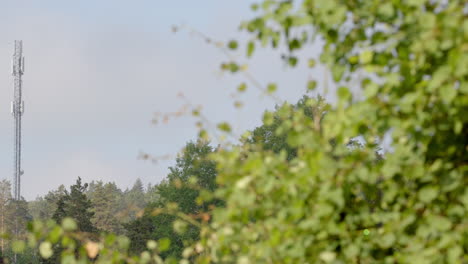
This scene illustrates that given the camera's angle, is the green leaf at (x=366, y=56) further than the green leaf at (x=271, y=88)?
No

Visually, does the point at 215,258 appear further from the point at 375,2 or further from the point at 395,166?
the point at 375,2

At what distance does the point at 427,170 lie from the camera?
18.4ft

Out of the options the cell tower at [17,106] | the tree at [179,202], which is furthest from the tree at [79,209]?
the cell tower at [17,106]

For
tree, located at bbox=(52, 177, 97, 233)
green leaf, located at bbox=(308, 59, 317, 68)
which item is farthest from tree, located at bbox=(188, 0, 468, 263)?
tree, located at bbox=(52, 177, 97, 233)

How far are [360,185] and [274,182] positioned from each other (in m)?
0.77

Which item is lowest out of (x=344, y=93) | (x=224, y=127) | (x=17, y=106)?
(x=344, y=93)

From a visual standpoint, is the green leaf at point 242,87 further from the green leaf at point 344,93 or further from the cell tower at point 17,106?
the cell tower at point 17,106

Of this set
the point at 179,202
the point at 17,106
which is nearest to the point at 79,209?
the point at 179,202

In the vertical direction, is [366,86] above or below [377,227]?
above

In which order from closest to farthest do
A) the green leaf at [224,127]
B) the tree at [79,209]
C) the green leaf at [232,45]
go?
1. the green leaf at [232,45]
2. the green leaf at [224,127]
3. the tree at [79,209]

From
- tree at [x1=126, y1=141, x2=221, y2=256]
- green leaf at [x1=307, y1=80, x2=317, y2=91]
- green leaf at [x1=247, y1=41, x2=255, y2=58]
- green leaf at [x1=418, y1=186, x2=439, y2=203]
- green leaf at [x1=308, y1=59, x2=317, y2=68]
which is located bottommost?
green leaf at [x1=418, y1=186, x2=439, y2=203]

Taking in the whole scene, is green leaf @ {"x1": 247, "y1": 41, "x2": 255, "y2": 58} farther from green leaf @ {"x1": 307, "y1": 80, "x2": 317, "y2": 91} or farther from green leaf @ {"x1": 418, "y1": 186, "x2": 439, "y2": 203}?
green leaf @ {"x1": 418, "y1": 186, "x2": 439, "y2": 203}

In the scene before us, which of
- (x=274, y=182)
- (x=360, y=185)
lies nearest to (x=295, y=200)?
(x=274, y=182)

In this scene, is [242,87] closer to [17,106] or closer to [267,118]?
[267,118]
